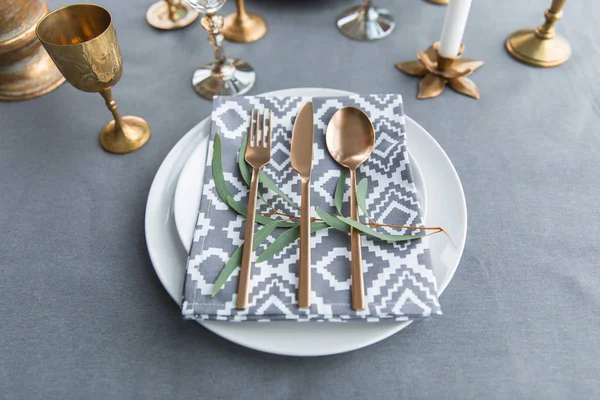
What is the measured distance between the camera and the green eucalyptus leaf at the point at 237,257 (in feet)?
1.41

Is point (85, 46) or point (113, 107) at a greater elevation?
point (85, 46)

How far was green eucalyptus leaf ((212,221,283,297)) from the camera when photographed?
429 mm

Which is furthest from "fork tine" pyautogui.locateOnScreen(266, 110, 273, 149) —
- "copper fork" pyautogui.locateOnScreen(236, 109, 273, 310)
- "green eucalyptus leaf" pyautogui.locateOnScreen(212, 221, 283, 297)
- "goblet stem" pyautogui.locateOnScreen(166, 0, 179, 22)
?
"goblet stem" pyautogui.locateOnScreen(166, 0, 179, 22)

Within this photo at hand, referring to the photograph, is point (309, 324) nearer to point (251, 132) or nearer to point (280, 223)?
point (280, 223)

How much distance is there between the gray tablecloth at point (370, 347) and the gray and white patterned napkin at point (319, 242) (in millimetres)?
56

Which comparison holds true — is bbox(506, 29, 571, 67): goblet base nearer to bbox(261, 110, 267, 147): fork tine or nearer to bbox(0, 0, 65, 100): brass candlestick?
bbox(261, 110, 267, 147): fork tine

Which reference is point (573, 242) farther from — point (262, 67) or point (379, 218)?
point (262, 67)

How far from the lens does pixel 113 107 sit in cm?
60

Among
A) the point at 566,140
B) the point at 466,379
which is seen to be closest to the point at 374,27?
the point at 566,140

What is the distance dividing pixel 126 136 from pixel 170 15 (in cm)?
29

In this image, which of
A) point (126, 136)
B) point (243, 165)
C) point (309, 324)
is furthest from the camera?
point (126, 136)

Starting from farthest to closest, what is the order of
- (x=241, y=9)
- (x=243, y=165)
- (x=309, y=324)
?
(x=241, y=9), (x=243, y=165), (x=309, y=324)

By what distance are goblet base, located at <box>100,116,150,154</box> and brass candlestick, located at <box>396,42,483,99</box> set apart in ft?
1.28

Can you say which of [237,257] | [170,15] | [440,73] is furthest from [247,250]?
[170,15]
